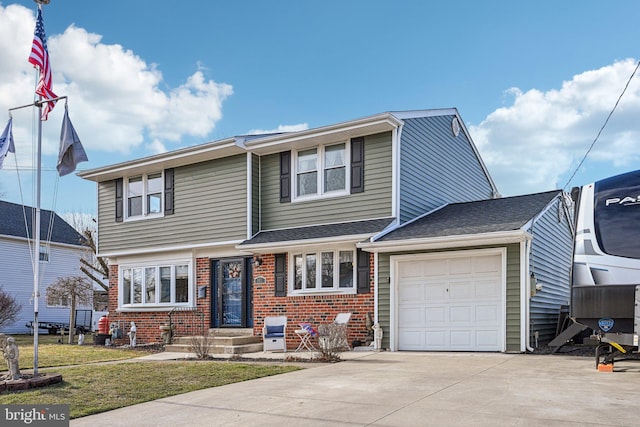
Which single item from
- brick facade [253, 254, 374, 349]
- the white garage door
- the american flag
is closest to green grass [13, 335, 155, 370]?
brick facade [253, 254, 374, 349]

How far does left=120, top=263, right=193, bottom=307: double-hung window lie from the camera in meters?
16.7

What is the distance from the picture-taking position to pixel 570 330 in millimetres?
11312

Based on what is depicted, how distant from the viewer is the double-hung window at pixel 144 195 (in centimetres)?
1736

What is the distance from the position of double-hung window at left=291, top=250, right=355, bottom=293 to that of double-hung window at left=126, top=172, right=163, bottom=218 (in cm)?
525

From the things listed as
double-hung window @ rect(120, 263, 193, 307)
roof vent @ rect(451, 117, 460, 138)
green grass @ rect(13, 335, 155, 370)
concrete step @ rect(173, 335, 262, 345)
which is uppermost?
roof vent @ rect(451, 117, 460, 138)

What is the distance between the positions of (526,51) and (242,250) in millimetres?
8212

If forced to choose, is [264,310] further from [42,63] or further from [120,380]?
[42,63]

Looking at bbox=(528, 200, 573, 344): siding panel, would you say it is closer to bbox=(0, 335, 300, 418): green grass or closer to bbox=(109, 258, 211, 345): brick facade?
bbox=(0, 335, 300, 418): green grass

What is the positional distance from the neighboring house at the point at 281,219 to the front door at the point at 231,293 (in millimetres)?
33

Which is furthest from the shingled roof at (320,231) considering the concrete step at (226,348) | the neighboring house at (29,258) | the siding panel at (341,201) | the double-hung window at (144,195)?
the neighboring house at (29,258)

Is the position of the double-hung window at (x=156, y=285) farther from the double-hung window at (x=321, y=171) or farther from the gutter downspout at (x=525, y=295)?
the gutter downspout at (x=525, y=295)

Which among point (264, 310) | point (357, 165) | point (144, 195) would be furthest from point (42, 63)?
point (144, 195)

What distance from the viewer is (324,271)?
14.0m

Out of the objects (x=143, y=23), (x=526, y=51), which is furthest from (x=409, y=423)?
(x=143, y=23)
